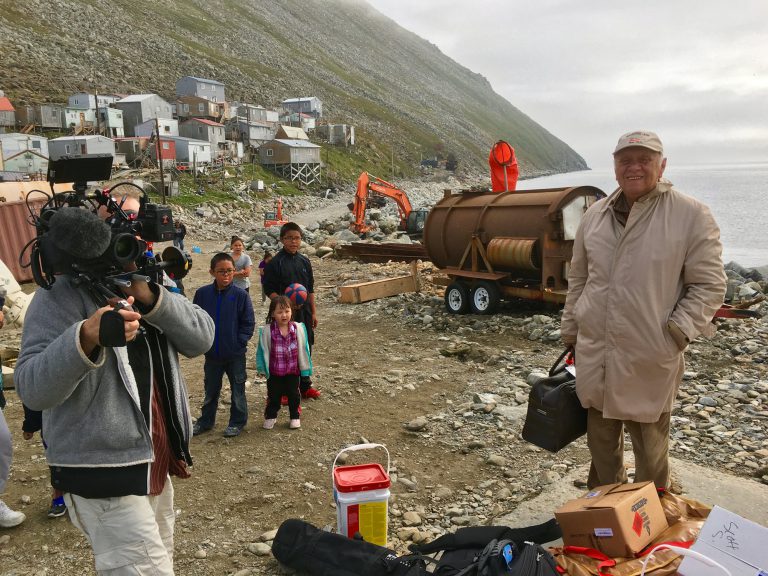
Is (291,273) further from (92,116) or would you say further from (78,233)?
(92,116)

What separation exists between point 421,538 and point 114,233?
2.82 meters

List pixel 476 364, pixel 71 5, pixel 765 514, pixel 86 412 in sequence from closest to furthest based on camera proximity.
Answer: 1. pixel 86 412
2. pixel 765 514
3. pixel 476 364
4. pixel 71 5

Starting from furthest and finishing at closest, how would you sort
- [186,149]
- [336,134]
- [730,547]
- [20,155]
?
[336,134] < [186,149] < [20,155] < [730,547]

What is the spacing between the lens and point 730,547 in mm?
2439

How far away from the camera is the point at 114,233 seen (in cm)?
226

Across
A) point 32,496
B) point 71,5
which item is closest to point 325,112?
point 71,5

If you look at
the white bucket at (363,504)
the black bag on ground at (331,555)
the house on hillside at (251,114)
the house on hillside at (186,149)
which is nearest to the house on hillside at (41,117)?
the house on hillside at (186,149)

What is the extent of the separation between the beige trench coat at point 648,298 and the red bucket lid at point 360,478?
1338mm

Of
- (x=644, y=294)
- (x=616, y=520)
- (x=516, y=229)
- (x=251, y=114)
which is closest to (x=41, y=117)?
(x=251, y=114)

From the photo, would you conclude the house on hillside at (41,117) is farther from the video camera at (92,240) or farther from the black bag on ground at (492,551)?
the black bag on ground at (492,551)

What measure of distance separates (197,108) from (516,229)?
62.1 m

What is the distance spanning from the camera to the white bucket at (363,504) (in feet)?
11.3

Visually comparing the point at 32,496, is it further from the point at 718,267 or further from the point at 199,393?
the point at 718,267

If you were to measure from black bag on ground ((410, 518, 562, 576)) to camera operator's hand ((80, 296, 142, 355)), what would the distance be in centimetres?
178
